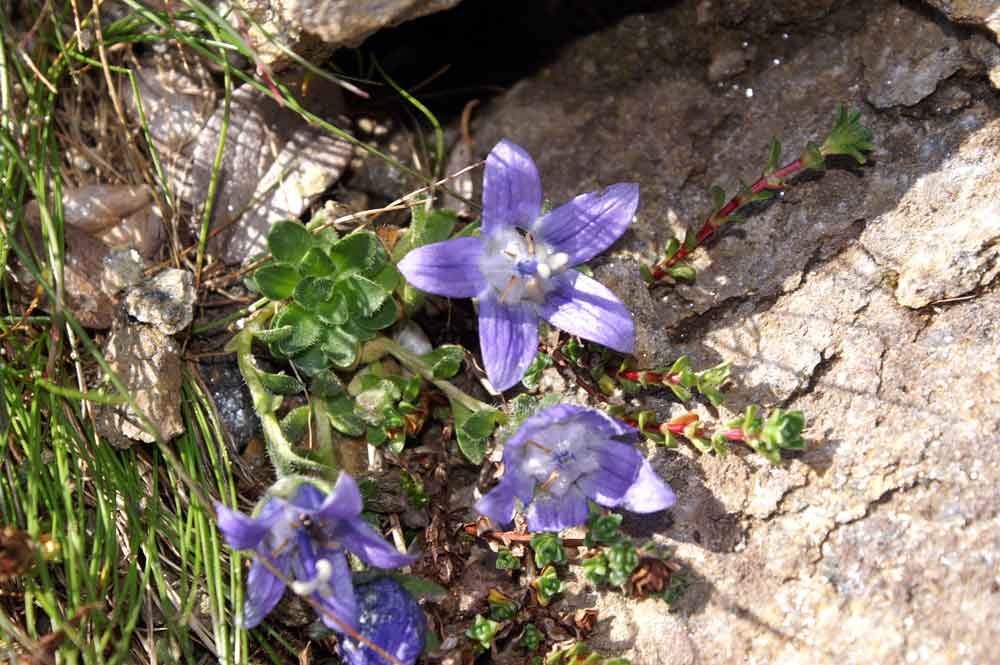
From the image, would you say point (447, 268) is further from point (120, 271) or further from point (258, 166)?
point (120, 271)

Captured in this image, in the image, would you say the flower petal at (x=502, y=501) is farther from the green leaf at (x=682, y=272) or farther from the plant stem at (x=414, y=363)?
the green leaf at (x=682, y=272)

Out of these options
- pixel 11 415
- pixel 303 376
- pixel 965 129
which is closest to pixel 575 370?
pixel 303 376

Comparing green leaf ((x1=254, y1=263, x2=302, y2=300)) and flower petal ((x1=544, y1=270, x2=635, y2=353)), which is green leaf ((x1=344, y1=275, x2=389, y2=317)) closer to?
green leaf ((x1=254, y1=263, x2=302, y2=300))

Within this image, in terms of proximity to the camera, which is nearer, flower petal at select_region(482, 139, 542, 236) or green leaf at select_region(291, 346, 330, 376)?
flower petal at select_region(482, 139, 542, 236)

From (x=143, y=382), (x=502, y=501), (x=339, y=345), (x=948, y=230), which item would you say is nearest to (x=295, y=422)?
(x=339, y=345)

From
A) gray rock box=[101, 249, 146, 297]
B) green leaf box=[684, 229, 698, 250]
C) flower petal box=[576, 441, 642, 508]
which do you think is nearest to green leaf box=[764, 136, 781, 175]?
green leaf box=[684, 229, 698, 250]

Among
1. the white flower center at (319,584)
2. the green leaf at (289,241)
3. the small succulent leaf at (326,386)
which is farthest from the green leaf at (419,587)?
the green leaf at (289,241)

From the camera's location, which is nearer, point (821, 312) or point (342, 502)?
point (342, 502)

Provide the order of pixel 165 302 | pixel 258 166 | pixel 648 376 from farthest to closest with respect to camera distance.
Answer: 1. pixel 258 166
2. pixel 165 302
3. pixel 648 376
